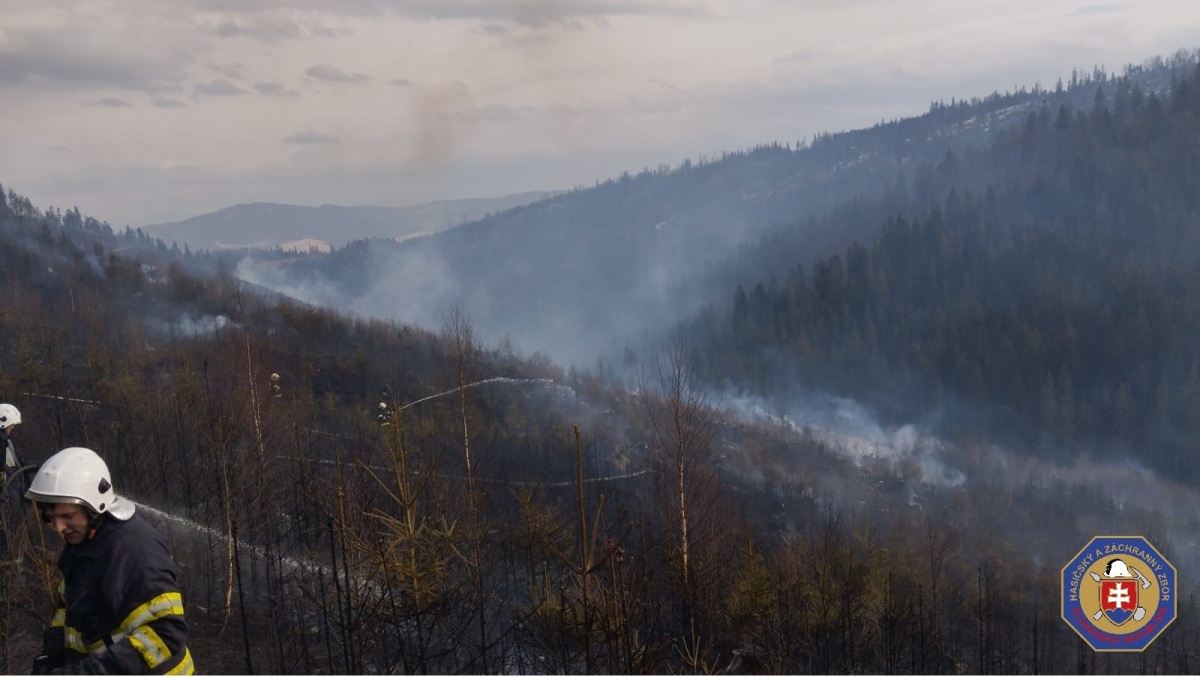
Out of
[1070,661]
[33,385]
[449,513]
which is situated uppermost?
[33,385]

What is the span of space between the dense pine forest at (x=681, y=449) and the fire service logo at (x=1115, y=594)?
11.6 ft

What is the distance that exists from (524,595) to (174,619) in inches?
566

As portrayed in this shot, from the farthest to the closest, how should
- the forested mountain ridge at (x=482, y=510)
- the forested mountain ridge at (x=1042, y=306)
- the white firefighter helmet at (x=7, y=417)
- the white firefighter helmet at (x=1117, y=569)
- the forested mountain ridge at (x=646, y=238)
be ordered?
the forested mountain ridge at (x=646, y=238) → the forested mountain ridge at (x=1042, y=306) → the forested mountain ridge at (x=482, y=510) → the white firefighter helmet at (x=1117, y=569) → the white firefighter helmet at (x=7, y=417)

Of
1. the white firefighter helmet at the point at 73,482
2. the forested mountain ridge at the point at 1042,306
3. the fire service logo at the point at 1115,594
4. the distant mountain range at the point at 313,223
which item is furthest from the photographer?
the distant mountain range at the point at 313,223

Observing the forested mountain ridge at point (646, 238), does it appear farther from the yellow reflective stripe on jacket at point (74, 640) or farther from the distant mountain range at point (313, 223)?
the yellow reflective stripe on jacket at point (74, 640)

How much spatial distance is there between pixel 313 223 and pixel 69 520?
656 ft

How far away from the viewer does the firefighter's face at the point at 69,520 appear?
3174 millimetres

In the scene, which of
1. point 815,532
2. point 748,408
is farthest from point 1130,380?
point 815,532

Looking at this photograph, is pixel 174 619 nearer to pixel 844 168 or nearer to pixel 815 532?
pixel 815 532

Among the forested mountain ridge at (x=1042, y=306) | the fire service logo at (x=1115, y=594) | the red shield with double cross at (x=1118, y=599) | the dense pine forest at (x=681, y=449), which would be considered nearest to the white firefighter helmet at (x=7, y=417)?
the dense pine forest at (x=681, y=449)

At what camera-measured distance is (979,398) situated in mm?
62469

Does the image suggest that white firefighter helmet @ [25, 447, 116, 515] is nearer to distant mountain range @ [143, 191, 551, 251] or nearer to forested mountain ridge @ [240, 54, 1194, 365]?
forested mountain ridge @ [240, 54, 1194, 365]

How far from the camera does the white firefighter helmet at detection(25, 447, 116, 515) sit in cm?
312

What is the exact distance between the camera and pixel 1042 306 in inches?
2598
